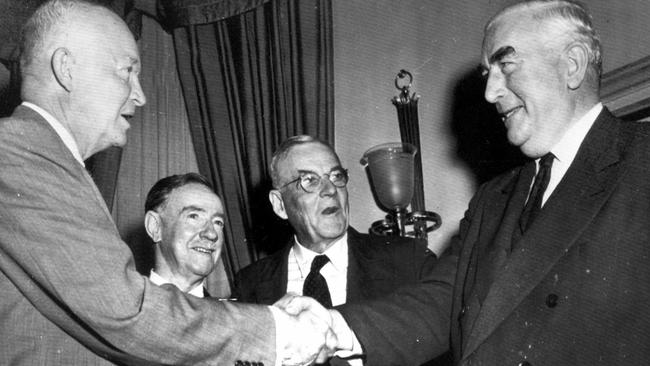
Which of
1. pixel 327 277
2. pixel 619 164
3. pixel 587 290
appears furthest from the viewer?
pixel 327 277

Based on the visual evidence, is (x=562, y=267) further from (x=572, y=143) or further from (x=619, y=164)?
(x=572, y=143)

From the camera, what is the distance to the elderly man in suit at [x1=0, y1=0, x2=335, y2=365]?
195cm

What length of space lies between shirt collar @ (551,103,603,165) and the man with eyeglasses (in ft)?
4.34

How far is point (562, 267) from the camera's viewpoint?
207 cm

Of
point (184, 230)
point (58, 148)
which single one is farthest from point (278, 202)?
point (58, 148)

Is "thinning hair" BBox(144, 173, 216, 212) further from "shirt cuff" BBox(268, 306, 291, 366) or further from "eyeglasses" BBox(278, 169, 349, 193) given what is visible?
"shirt cuff" BBox(268, 306, 291, 366)

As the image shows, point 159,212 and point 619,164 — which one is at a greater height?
point 619,164

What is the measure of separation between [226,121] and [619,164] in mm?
3829

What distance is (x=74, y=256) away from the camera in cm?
196

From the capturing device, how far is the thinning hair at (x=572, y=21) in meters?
A: 2.50

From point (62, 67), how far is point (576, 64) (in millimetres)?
1714

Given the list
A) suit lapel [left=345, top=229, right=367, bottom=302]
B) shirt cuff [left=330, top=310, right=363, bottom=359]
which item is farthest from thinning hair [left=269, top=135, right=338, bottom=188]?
shirt cuff [left=330, top=310, right=363, bottom=359]

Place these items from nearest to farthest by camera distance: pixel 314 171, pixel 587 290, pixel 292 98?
pixel 587 290, pixel 314 171, pixel 292 98

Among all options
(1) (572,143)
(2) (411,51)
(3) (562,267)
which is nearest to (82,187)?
(3) (562,267)
